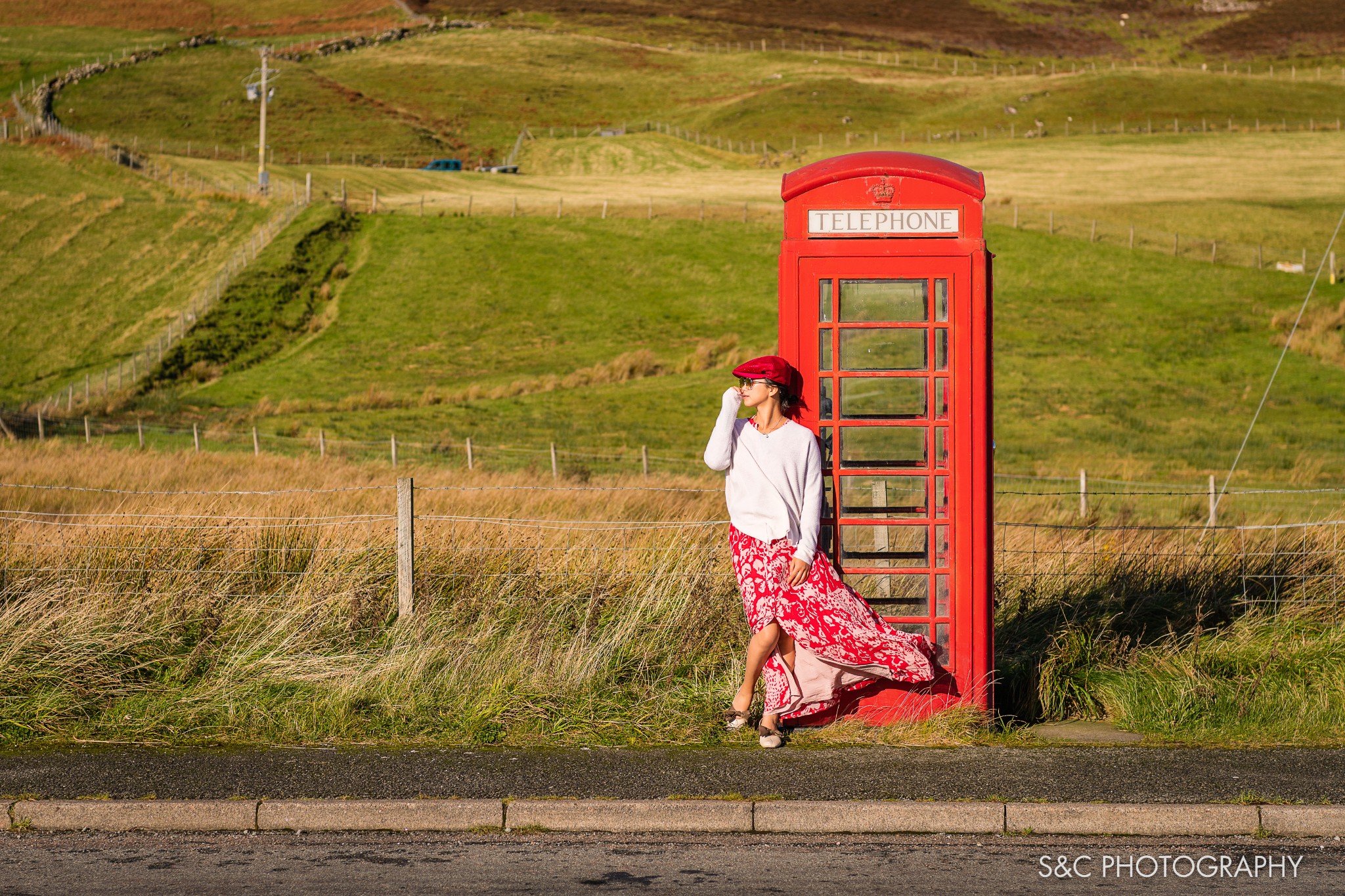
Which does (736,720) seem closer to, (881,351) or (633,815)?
(633,815)

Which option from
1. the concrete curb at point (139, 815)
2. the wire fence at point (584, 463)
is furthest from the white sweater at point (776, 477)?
the wire fence at point (584, 463)

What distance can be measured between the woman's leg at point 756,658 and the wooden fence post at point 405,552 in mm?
2373

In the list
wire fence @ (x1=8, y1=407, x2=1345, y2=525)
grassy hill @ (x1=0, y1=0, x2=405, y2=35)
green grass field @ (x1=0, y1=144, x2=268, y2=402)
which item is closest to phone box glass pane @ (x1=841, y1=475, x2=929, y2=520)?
wire fence @ (x1=8, y1=407, x2=1345, y2=525)

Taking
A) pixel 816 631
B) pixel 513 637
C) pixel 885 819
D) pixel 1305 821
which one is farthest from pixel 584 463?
pixel 1305 821

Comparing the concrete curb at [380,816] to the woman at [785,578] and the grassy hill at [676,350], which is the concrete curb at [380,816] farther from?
the grassy hill at [676,350]

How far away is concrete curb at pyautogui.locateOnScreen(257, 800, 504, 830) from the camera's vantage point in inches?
236

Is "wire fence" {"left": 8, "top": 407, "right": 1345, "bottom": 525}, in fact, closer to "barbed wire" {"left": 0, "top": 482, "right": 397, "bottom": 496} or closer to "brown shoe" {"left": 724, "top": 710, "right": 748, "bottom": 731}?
"barbed wire" {"left": 0, "top": 482, "right": 397, "bottom": 496}

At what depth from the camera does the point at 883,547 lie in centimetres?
740

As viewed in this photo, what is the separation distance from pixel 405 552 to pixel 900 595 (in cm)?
314

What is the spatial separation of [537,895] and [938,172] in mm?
4189

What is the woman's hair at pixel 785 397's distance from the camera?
22.1 feet

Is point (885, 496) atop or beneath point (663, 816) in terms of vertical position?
atop

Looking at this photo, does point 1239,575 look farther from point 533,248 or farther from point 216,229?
point 216,229

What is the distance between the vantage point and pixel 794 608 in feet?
22.4
